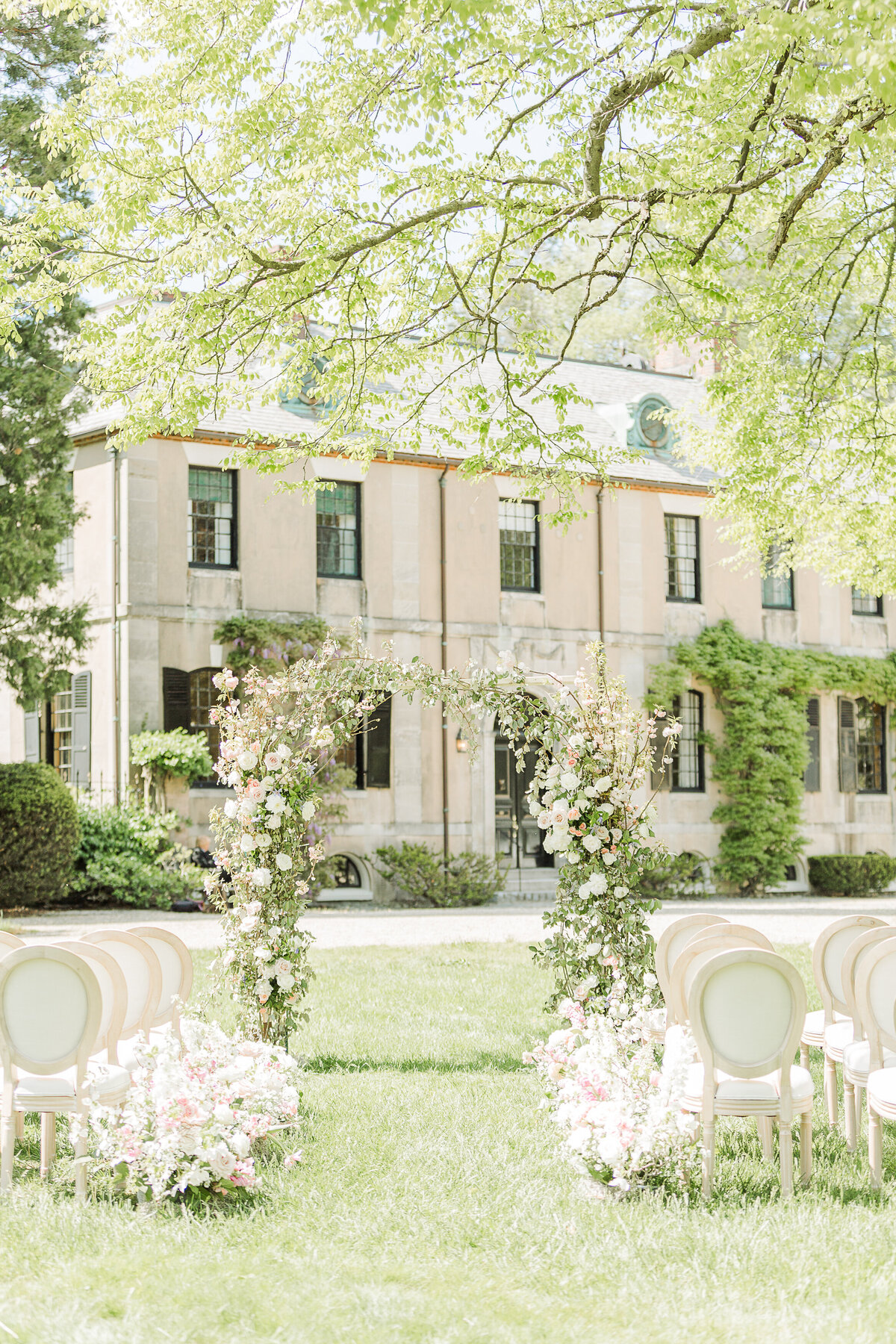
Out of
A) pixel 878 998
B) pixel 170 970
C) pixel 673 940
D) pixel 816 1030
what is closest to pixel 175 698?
pixel 170 970

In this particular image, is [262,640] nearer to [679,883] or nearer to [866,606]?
[679,883]

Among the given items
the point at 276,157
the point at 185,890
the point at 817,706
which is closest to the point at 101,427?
the point at 185,890

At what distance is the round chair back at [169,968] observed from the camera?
7125 millimetres

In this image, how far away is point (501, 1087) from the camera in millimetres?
7988

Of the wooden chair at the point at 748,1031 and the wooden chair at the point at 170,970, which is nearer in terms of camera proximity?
the wooden chair at the point at 748,1031

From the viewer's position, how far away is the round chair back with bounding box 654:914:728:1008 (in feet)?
23.0

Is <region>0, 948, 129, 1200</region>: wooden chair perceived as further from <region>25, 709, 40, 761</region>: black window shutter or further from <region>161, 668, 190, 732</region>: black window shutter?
<region>25, 709, 40, 761</region>: black window shutter

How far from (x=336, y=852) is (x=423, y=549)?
5.19 meters

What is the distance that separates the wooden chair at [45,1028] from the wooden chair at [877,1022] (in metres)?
3.26

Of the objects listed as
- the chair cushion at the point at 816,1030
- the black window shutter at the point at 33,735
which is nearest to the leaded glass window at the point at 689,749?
the black window shutter at the point at 33,735

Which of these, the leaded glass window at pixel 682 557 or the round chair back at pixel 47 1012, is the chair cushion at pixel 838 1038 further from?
the leaded glass window at pixel 682 557

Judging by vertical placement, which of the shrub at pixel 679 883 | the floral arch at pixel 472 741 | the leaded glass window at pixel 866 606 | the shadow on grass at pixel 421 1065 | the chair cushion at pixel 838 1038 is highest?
the leaded glass window at pixel 866 606

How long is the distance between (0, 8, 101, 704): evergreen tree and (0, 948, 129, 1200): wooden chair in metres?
12.6

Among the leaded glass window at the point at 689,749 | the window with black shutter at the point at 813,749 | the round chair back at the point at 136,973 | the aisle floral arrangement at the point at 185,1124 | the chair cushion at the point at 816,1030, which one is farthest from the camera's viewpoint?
the window with black shutter at the point at 813,749
